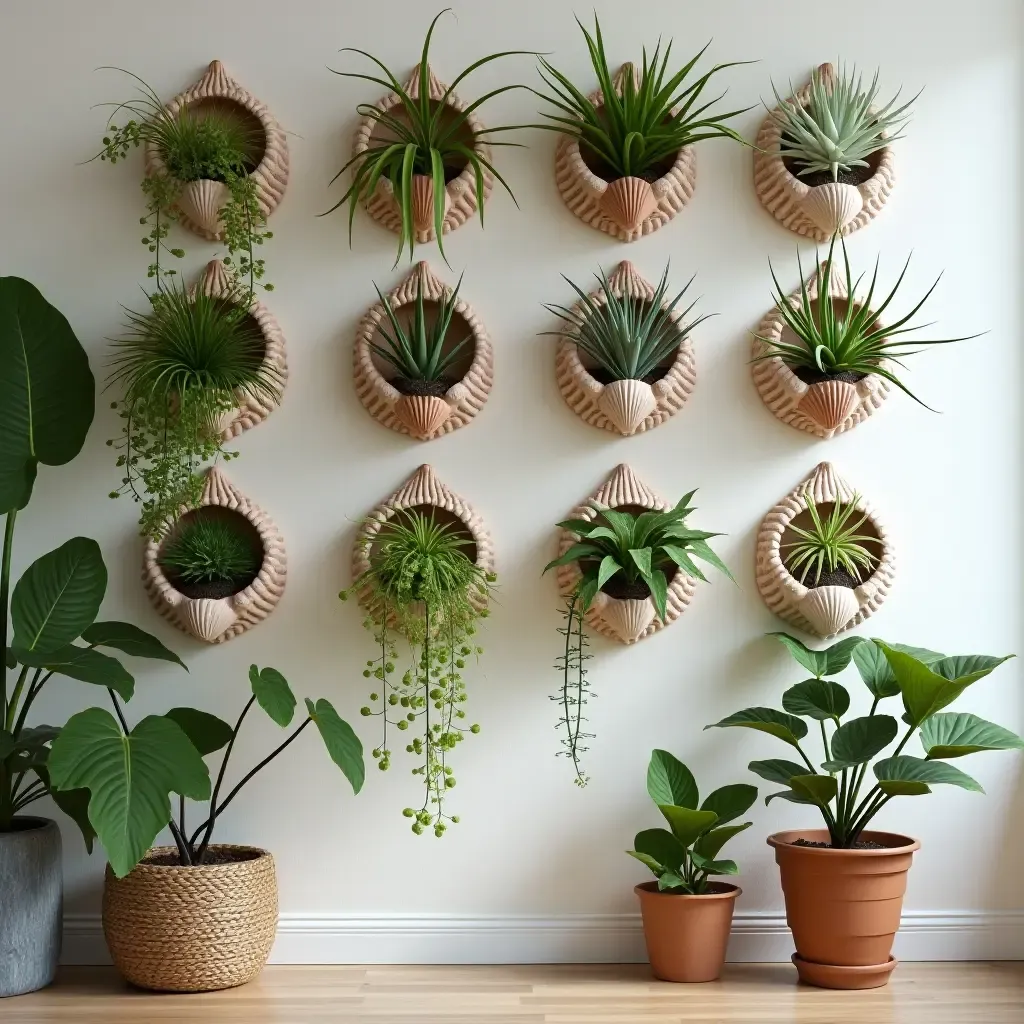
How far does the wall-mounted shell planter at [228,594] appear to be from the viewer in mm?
2678

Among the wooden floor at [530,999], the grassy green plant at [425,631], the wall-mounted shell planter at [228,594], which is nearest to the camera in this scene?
the wooden floor at [530,999]

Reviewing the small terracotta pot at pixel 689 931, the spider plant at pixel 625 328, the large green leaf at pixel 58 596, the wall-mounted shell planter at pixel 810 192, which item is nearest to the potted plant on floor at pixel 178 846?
the large green leaf at pixel 58 596

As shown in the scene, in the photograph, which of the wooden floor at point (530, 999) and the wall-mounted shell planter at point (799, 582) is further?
the wall-mounted shell planter at point (799, 582)

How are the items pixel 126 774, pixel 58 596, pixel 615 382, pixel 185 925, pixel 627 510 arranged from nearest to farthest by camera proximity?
1. pixel 126 774
2. pixel 185 925
3. pixel 58 596
4. pixel 615 382
5. pixel 627 510

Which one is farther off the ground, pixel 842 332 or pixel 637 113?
pixel 637 113

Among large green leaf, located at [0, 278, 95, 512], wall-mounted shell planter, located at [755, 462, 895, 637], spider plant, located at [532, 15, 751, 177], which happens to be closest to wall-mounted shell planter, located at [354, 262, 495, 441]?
spider plant, located at [532, 15, 751, 177]

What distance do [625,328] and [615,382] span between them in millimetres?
137

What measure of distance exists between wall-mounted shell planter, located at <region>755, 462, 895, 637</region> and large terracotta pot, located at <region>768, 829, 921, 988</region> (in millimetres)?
551

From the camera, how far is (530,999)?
8.00 feet

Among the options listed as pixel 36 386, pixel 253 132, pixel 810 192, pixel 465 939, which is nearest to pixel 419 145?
pixel 253 132

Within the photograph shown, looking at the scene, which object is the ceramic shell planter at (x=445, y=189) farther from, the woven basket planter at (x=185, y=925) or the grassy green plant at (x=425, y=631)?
the woven basket planter at (x=185, y=925)

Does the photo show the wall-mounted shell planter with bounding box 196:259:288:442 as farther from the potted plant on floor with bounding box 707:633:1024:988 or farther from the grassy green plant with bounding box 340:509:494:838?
the potted plant on floor with bounding box 707:633:1024:988

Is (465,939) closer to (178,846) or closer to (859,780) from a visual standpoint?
(178,846)

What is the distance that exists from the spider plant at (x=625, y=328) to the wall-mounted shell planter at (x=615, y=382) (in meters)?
0.02
